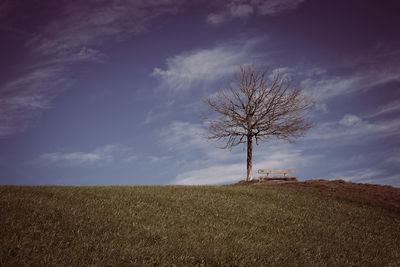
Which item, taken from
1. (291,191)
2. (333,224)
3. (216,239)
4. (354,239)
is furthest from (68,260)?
(291,191)

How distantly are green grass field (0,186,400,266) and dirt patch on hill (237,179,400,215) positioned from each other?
3.60 m

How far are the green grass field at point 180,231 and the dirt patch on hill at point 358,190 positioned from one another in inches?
142

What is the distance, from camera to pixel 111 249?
7.85 m

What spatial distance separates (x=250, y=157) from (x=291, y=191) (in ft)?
26.8

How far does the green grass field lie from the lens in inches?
307

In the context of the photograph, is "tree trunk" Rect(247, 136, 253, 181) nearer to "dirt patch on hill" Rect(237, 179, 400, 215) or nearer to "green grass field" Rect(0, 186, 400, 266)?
"dirt patch on hill" Rect(237, 179, 400, 215)

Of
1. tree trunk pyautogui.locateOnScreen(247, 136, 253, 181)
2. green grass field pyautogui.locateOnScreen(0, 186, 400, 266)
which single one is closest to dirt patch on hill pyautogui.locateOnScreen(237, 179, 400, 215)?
tree trunk pyautogui.locateOnScreen(247, 136, 253, 181)

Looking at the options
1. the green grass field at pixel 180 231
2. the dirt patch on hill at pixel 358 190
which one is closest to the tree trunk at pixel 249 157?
the dirt patch on hill at pixel 358 190

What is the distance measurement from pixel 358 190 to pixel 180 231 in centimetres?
1796

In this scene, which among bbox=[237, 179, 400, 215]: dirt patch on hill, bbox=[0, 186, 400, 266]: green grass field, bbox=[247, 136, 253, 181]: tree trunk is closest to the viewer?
bbox=[0, 186, 400, 266]: green grass field

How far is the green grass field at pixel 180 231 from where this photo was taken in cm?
779

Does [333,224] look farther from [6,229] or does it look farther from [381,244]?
[6,229]

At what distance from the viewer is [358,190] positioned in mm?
23062

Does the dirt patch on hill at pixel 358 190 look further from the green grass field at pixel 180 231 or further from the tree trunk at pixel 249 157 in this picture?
the green grass field at pixel 180 231
